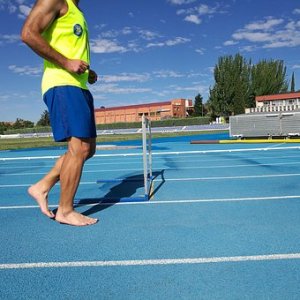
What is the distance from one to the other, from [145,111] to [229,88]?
44641mm

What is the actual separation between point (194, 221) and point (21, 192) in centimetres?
346

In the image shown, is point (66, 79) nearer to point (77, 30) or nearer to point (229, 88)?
point (77, 30)

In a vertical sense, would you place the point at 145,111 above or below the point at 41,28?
above

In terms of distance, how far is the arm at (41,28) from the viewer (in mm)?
3090

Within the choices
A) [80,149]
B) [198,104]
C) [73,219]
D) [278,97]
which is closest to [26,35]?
[80,149]

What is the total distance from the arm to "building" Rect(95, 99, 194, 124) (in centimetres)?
9769

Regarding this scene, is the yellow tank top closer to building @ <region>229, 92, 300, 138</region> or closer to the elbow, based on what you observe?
the elbow

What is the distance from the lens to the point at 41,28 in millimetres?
3123

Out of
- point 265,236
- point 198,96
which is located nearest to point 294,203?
point 265,236

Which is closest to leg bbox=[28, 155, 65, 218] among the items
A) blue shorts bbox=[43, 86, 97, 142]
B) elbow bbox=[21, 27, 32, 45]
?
blue shorts bbox=[43, 86, 97, 142]

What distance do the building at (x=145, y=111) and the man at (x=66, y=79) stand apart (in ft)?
320

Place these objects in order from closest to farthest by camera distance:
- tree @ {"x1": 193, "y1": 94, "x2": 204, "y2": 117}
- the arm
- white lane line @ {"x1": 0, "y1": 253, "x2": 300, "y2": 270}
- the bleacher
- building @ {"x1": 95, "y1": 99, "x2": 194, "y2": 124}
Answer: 1. white lane line @ {"x1": 0, "y1": 253, "x2": 300, "y2": 270}
2. the arm
3. the bleacher
4. tree @ {"x1": 193, "y1": 94, "x2": 204, "y2": 117}
5. building @ {"x1": 95, "y1": 99, "x2": 194, "y2": 124}

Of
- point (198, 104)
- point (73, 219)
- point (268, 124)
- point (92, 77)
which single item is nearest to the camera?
point (73, 219)

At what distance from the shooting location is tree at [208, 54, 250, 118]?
201ft
